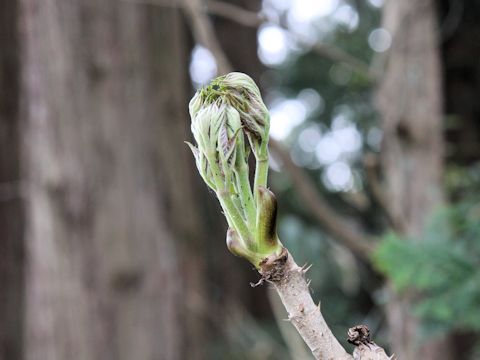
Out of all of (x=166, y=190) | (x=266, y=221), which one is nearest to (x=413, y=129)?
(x=166, y=190)

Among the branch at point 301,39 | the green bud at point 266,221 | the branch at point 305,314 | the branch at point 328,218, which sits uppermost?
the branch at point 301,39

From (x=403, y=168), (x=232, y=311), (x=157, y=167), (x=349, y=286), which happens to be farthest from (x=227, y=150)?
(x=349, y=286)

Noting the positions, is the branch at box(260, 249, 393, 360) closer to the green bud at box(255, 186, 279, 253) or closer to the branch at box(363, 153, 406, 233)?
the green bud at box(255, 186, 279, 253)

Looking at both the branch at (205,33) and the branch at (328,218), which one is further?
the branch at (328,218)

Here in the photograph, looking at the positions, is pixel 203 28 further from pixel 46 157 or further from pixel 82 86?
pixel 46 157

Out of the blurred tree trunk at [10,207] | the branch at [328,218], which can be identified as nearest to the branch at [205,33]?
the branch at [328,218]

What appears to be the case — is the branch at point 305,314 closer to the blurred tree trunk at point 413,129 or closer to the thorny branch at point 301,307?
the thorny branch at point 301,307

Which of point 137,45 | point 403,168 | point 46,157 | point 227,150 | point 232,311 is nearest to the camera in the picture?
point 227,150

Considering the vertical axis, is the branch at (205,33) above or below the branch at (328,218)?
above
